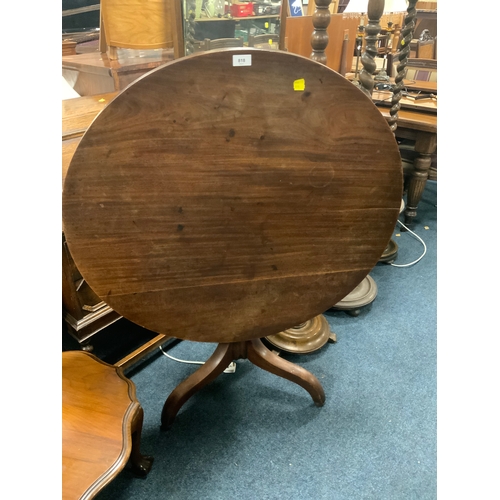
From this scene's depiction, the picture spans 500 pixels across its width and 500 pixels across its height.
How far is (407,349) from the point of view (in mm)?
1717

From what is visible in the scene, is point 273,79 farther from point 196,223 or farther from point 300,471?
point 300,471

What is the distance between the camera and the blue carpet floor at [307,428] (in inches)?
48.1

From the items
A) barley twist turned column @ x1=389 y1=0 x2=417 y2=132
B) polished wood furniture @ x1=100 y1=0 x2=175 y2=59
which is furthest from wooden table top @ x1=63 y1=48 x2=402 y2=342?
polished wood furniture @ x1=100 y1=0 x2=175 y2=59

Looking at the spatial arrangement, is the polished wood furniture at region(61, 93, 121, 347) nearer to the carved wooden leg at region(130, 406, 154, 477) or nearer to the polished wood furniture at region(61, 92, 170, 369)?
the polished wood furniture at region(61, 92, 170, 369)

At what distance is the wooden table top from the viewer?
31.5 inches

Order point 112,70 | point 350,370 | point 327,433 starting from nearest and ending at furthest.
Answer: point 327,433, point 350,370, point 112,70

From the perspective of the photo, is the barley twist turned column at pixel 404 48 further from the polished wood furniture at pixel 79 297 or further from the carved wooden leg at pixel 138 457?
the carved wooden leg at pixel 138 457

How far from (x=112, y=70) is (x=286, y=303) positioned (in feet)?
4.44

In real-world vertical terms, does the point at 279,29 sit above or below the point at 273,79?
above

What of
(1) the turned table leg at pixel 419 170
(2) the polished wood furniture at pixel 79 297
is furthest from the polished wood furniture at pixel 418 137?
(2) the polished wood furniture at pixel 79 297

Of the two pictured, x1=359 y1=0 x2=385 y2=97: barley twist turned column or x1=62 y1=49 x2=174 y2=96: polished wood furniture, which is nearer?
x1=359 y1=0 x2=385 y2=97: barley twist turned column

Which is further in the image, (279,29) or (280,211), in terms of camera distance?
(279,29)

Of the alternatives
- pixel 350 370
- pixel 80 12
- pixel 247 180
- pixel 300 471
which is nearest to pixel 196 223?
pixel 247 180

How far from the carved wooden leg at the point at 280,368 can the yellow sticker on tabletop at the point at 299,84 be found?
0.81 m
